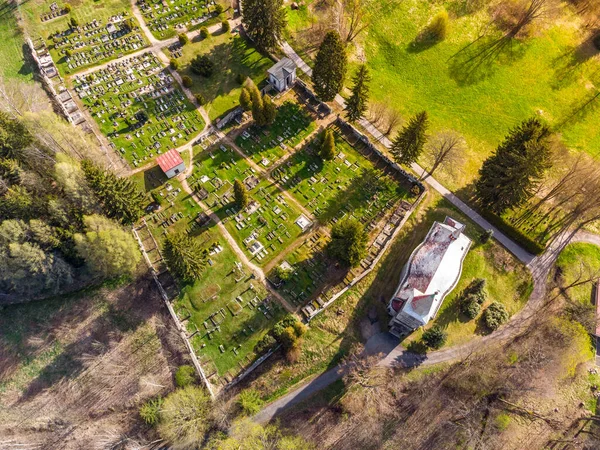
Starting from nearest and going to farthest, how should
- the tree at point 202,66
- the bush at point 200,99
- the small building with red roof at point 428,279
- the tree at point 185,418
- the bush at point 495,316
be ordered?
the tree at point 185,418 < the small building with red roof at point 428,279 < the bush at point 495,316 < the bush at point 200,99 < the tree at point 202,66

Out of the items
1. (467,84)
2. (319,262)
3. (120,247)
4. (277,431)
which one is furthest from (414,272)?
(467,84)

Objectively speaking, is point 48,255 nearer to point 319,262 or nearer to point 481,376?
point 319,262

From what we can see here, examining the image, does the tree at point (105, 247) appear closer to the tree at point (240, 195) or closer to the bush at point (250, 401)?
the tree at point (240, 195)

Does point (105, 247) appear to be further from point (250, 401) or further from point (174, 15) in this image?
point (174, 15)

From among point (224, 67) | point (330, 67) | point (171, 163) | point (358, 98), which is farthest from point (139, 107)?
point (358, 98)

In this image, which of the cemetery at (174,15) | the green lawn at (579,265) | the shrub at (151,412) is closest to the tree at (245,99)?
the cemetery at (174,15)

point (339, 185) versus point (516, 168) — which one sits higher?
point (339, 185)

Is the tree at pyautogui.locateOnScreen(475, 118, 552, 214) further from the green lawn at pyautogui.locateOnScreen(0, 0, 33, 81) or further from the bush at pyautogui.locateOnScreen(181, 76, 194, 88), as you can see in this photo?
the green lawn at pyautogui.locateOnScreen(0, 0, 33, 81)
